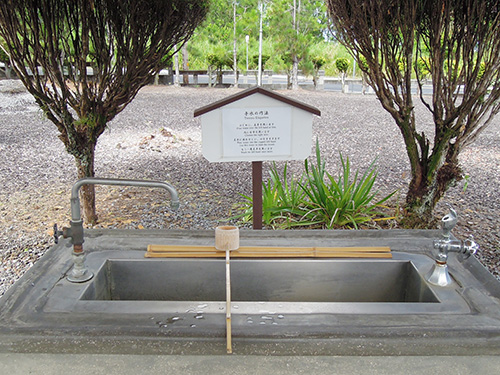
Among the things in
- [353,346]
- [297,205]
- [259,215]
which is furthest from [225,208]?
[353,346]

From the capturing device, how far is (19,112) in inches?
402

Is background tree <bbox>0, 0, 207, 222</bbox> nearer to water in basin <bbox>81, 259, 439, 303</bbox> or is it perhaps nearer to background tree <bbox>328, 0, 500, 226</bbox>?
background tree <bbox>328, 0, 500, 226</bbox>

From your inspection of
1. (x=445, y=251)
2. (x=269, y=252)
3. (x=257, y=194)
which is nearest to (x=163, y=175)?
(x=257, y=194)

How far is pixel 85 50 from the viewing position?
3203mm

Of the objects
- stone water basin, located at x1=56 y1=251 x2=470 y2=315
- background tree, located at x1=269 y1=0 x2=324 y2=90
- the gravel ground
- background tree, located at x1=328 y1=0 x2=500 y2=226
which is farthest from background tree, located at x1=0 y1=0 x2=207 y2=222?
background tree, located at x1=269 y1=0 x2=324 y2=90

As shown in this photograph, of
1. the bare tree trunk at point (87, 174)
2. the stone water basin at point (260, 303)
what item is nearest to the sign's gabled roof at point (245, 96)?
the stone water basin at point (260, 303)

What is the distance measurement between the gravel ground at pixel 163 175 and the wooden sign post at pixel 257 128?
5.22 feet

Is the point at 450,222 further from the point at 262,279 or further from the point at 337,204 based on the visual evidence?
the point at 337,204

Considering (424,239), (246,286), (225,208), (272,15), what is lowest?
(225,208)

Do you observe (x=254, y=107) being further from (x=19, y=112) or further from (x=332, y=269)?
(x=19, y=112)

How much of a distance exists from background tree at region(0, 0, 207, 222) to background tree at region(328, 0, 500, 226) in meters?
1.39

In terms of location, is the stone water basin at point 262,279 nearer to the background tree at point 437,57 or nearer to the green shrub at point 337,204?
the background tree at point 437,57

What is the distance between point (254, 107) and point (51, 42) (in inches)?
65.5

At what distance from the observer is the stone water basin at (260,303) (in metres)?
1.37
